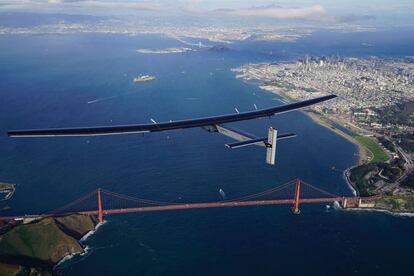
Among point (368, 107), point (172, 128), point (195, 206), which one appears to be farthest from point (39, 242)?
point (368, 107)

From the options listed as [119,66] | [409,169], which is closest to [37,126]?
[409,169]

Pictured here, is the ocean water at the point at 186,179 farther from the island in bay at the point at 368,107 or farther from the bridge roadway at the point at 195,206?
the island in bay at the point at 368,107

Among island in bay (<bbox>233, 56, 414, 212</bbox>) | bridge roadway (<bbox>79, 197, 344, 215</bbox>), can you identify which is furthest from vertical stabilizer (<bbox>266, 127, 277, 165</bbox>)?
island in bay (<bbox>233, 56, 414, 212</bbox>)

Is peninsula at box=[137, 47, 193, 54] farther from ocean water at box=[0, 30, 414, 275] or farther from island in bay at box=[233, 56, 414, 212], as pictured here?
ocean water at box=[0, 30, 414, 275]

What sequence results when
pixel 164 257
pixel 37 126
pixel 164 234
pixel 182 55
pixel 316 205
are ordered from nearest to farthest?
pixel 164 257 → pixel 164 234 → pixel 316 205 → pixel 37 126 → pixel 182 55

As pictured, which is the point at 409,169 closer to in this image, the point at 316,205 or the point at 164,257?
the point at 316,205

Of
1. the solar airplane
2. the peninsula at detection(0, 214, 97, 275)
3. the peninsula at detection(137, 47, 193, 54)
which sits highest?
the solar airplane

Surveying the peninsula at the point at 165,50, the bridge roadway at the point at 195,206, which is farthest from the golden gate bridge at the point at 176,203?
the peninsula at the point at 165,50
